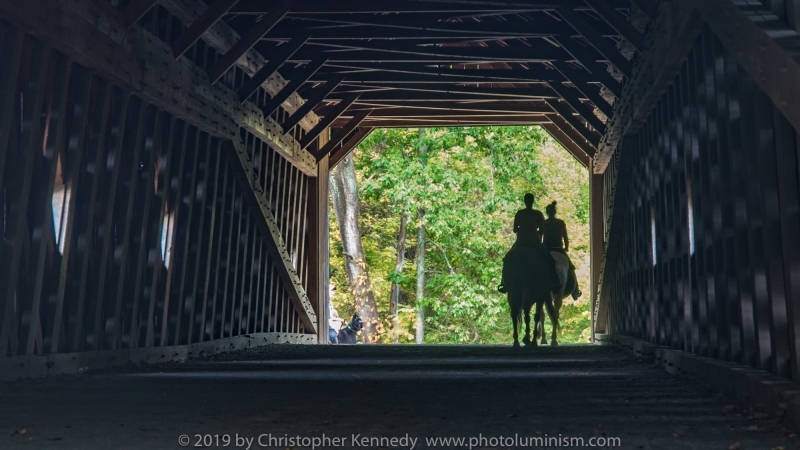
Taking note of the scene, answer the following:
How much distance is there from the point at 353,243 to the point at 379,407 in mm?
26739

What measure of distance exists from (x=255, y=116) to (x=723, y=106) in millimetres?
9211

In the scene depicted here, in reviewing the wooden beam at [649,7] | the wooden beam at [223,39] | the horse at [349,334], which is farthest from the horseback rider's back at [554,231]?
the horse at [349,334]

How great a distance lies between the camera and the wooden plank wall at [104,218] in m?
8.29

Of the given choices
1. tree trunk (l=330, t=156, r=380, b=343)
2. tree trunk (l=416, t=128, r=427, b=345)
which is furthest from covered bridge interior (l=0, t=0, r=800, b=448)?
tree trunk (l=416, t=128, r=427, b=345)

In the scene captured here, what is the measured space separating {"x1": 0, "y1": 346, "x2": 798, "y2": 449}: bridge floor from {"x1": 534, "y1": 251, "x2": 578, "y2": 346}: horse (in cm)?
535

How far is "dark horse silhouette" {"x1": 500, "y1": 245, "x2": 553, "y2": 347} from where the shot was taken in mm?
14453

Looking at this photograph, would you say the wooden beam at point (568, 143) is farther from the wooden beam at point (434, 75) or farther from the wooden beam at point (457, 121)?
the wooden beam at point (434, 75)

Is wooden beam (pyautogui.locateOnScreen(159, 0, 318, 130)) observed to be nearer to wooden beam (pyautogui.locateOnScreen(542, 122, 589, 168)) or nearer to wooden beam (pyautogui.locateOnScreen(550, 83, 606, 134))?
wooden beam (pyautogui.locateOnScreen(550, 83, 606, 134))

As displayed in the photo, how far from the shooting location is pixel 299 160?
19.1m

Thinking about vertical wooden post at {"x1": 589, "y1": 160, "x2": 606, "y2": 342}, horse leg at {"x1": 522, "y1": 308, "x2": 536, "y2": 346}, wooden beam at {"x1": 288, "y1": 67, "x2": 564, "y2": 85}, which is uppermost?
wooden beam at {"x1": 288, "y1": 67, "x2": 564, "y2": 85}

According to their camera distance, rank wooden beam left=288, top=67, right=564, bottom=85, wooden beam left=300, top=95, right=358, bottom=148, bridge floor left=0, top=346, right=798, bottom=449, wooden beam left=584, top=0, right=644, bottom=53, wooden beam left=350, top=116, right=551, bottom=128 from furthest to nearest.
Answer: wooden beam left=350, top=116, right=551, bottom=128, wooden beam left=300, top=95, right=358, bottom=148, wooden beam left=288, top=67, right=564, bottom=85, wooden beam left=584, top=0, right=644, bottom=53, bridge floor left=0, top=346, right=798, bottom=449

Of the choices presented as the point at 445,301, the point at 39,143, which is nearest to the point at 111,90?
the point at 39,143

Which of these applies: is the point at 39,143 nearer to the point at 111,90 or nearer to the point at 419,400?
the point at 111,90

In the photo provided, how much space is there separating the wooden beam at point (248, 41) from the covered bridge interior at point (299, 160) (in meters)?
0.03
